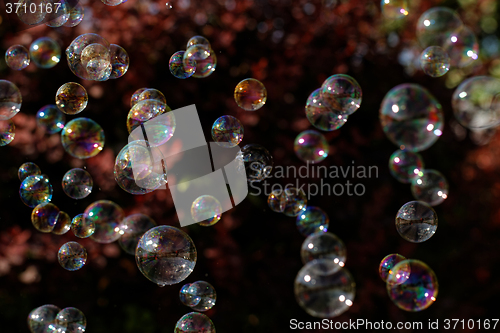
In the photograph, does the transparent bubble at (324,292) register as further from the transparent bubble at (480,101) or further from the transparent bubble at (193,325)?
the transparent bubble at (480,101)

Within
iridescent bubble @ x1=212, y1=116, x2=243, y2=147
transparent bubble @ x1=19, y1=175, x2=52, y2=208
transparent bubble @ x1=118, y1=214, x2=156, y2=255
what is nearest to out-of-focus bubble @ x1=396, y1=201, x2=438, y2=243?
iridescent bubble @ x1=212, y1=116, x2=243, y2=147

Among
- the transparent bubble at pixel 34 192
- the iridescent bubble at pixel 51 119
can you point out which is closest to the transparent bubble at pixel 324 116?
the iridescent bubble at pixel 51 119

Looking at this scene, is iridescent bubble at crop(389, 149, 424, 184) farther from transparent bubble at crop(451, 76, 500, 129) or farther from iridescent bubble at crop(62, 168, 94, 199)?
iridescent bubble at crop(62, 168, 94, 199)

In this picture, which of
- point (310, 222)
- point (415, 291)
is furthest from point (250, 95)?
point (415, 291)

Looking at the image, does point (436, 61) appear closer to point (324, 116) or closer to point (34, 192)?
point (324, 116)

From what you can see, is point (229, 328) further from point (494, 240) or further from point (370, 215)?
point (494, 240)

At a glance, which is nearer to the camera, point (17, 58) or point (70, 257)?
point (70, 257)
